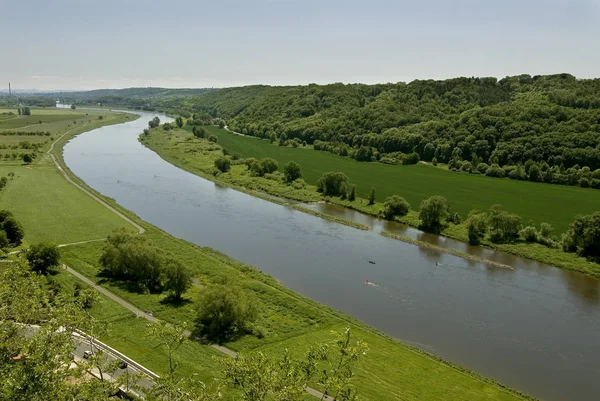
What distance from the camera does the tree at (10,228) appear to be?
4744 centimetres

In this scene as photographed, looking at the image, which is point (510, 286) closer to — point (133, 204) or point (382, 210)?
point (382, 210)

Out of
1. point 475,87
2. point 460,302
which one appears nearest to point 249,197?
point 460,302

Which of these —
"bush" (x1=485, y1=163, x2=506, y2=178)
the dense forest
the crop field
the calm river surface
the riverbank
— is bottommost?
the calm river surface

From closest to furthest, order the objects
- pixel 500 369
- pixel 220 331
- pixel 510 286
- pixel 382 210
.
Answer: pixel 500 369 < pixel 220 331 < pixel 510 286 < pixel 382 210

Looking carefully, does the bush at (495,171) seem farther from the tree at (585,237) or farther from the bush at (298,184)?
the tree at (585,237)

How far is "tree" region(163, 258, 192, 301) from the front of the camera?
3762 cm

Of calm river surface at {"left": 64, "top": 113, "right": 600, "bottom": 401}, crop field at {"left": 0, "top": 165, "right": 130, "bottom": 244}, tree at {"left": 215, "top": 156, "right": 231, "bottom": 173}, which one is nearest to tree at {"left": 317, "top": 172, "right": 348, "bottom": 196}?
calm river surface at {"left": 64, "top": 113, "right": 600, "bottom": 401}

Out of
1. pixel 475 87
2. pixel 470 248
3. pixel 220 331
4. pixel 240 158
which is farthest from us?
pixel 475 87

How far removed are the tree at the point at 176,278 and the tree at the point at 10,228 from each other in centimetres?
2085

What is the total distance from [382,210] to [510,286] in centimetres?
2508

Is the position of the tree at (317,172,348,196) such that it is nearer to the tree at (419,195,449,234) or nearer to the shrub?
the tree at (419,195,449,234)

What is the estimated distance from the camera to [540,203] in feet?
231

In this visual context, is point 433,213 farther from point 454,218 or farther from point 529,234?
point 529,234

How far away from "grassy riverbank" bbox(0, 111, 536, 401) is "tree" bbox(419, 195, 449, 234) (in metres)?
26.2
